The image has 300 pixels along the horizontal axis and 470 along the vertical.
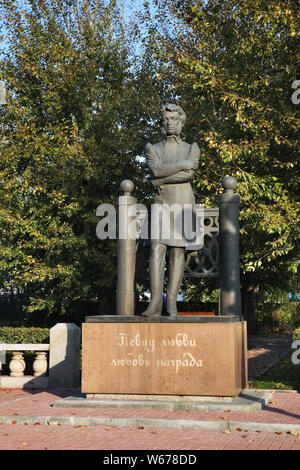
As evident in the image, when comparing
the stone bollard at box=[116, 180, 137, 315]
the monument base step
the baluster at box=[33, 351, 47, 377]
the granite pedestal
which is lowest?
the monument base step

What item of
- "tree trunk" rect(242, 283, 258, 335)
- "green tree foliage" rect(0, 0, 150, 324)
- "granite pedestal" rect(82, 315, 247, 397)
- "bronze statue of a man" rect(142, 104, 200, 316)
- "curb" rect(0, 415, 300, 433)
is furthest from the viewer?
"tree trunk" rect(242, 283, 258, 335)

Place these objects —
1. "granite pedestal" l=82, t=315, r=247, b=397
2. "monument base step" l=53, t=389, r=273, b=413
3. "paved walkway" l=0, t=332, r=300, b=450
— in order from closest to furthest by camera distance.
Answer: "paved walkway" l=0, t=332, r=300, b=450 < "monument base step" l=53, t=389, r=273, b=413 < "granite pedestal" l=82, t=315, r=247, b=397

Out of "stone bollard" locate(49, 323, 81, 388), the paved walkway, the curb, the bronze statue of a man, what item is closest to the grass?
the paved walkway

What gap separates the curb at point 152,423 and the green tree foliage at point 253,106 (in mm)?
6987

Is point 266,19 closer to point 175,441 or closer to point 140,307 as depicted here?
point 175,441

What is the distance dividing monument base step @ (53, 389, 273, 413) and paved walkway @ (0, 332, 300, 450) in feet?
0.42

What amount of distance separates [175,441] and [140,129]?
17.2 m

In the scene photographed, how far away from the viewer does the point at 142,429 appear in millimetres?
8414

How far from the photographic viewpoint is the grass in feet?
44.6

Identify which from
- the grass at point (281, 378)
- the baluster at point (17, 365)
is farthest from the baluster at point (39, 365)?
the grass at point (281, 378)

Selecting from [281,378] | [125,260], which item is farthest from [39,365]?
[281,378]

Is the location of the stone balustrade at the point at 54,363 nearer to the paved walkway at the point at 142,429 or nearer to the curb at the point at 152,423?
the paved walkway at the point at 142,429

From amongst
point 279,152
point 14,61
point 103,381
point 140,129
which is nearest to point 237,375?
point 103,381

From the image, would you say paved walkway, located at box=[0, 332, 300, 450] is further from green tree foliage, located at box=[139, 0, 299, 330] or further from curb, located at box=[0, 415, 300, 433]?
green tree foliage, located at box=[139, 0, 299, 330]
